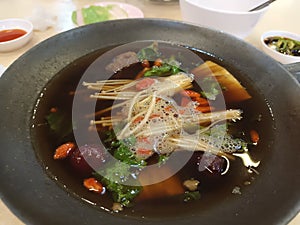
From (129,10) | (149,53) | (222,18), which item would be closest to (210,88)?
(149,53)

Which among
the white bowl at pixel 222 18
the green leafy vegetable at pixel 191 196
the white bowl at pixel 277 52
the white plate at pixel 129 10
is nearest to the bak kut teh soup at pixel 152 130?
the green leafy vegetable at pixel 191 196

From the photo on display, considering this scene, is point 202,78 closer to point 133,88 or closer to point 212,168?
point 133,88

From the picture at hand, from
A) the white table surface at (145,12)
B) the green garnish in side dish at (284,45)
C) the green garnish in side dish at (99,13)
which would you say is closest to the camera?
the green garnish in side dish at (284,45)

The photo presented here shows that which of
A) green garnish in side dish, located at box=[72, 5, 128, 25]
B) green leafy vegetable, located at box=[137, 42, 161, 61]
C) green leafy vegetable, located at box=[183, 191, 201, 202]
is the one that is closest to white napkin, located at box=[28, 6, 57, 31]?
green garnish in side dish, located at box=[72, 5, 128, 25]

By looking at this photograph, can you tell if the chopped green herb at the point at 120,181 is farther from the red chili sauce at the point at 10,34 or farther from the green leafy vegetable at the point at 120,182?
the red chili sauce at the point at 10,34

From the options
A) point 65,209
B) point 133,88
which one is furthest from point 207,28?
point 65,209
